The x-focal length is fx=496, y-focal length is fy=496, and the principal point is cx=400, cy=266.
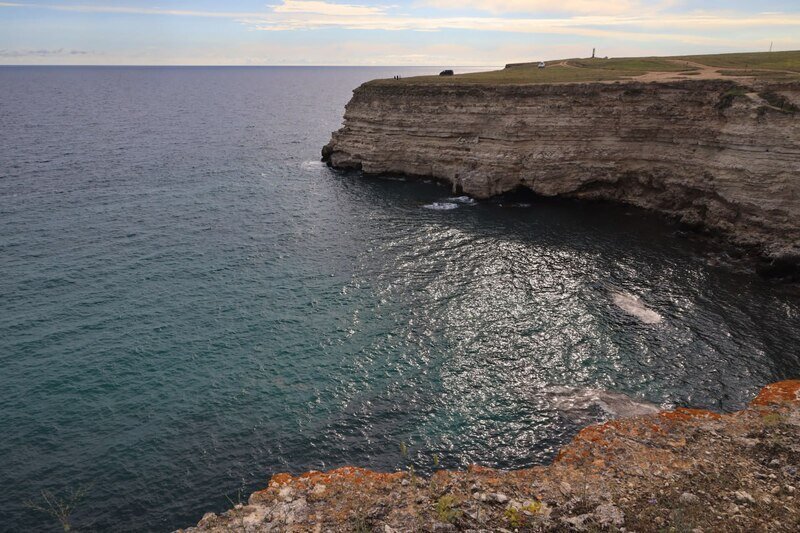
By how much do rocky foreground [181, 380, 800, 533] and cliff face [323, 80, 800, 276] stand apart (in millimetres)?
29202

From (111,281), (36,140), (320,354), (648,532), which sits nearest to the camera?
(648,532)

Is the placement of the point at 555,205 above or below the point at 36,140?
below

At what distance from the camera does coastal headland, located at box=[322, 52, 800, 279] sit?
48406 millimetres

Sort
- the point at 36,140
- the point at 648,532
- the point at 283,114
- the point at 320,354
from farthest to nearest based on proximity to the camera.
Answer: the point at 283,114 < the point at 36,140 < the point at 320,354 < the point at 648,532

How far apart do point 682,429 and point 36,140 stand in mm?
128160

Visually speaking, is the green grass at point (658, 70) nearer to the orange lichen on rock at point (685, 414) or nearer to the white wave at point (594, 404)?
the orange lichen on rock at point (685, 414)

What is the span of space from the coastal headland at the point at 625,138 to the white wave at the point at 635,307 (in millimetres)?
14924

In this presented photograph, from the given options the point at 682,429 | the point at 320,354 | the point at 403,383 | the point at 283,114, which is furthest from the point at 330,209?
the point at 283,114

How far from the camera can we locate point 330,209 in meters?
65.2

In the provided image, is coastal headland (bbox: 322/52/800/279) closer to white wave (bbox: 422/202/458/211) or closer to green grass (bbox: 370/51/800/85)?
green grass (bbox: 370/51/800/85)

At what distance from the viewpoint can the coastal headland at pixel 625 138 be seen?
159ft

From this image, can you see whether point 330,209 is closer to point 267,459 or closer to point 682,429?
point 267,459

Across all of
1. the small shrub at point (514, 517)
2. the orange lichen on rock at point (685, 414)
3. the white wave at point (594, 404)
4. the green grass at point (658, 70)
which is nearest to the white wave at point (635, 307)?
the white wave at point (594, 404)

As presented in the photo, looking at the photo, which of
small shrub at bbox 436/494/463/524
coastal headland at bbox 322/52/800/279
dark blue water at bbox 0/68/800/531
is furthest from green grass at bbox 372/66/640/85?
small shrub at bbox 436/494/463/524
